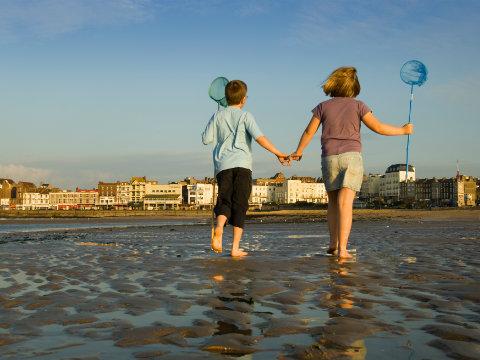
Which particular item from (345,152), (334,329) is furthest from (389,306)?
(345,152)

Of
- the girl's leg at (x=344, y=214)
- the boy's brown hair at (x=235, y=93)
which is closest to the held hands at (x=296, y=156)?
the girl's leg at (x=344, y=214)

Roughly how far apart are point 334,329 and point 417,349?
1.46ft

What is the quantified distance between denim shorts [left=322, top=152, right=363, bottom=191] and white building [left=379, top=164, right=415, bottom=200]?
17967 cm

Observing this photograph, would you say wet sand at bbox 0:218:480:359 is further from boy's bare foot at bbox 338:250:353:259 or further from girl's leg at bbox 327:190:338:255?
girl's leg at bbox 327:190:338:255

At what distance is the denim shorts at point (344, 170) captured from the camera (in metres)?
6.17

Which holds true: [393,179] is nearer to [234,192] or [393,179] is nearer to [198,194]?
[198,194]

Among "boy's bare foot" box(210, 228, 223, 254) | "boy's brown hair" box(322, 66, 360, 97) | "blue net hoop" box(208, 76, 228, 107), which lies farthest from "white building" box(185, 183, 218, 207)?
"boy's brown hair" box(322, 66, 360, 97)

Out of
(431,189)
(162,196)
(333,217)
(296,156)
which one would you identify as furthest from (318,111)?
(431,189)

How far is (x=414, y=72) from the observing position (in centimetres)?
1191

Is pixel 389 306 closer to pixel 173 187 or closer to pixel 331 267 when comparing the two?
pixel 331 267

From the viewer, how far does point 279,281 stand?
4.29 m

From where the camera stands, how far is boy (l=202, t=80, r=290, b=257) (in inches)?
255

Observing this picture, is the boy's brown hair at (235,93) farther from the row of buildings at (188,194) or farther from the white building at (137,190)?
the white building at (137,190)

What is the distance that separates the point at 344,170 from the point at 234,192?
50.0 inches
